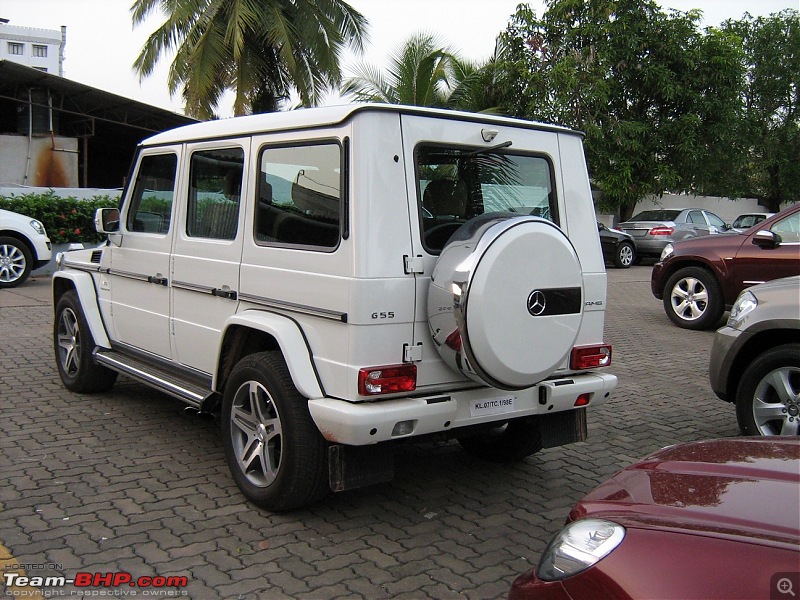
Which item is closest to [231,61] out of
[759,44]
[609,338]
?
[609,338]

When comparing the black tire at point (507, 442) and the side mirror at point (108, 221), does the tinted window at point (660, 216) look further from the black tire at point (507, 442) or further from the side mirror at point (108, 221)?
the side mirror at point (108, 221)

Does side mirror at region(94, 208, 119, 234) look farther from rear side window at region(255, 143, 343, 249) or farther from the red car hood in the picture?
the red car hood

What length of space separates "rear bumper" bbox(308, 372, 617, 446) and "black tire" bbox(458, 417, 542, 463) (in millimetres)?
389

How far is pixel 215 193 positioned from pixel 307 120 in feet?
3.36

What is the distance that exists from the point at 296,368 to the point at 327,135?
46.0 inches

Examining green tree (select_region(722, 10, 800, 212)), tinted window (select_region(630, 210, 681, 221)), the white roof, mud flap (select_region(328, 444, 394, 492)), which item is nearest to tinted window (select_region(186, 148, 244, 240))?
the white roof

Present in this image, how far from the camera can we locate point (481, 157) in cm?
419

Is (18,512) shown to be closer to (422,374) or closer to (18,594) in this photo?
(18,594)

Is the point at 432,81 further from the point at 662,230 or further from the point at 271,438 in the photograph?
the point at 271,438

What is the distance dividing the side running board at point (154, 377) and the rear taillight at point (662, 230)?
57.9 ft

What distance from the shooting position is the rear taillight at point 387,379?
359cm

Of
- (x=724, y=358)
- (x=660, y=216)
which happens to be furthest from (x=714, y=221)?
(x=724, y=358)

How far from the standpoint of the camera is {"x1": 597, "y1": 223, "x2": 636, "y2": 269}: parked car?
66.7 ft

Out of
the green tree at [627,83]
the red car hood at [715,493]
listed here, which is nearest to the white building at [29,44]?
the green tree at [627,83]
